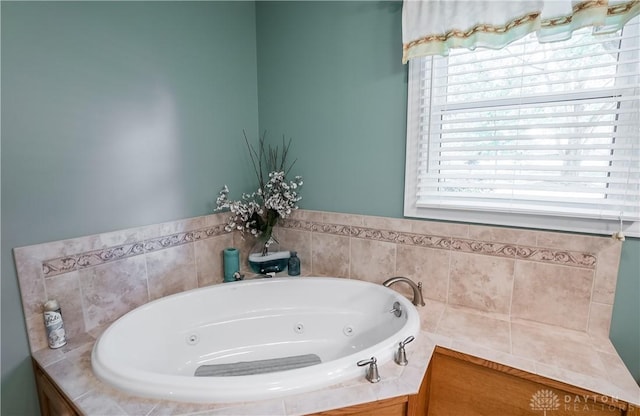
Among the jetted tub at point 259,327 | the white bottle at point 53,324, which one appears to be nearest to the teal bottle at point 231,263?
the jetted tub at point 259,327

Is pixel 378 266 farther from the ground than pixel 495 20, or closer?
closer

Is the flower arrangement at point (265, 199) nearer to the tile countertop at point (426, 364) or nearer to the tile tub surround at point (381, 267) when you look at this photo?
the tile tub surround at point (381, 267)

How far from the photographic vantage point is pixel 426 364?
1.16 meters

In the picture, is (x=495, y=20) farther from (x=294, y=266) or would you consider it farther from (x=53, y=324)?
(x=53, y=324)

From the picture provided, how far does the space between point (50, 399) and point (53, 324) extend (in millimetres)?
282

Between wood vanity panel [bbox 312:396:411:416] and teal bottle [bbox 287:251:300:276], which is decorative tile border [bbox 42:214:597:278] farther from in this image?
wood vanity panel [bbox 312:396:411:416]

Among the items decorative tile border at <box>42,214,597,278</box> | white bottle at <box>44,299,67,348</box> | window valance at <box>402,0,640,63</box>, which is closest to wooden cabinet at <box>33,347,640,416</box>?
white bottle at <box>44,299,67,348</box>

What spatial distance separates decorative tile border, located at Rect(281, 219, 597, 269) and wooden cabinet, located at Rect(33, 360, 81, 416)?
1.41 m

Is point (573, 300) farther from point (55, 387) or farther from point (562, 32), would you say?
point (55, 387)

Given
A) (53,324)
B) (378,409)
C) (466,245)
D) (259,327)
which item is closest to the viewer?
(378,409)

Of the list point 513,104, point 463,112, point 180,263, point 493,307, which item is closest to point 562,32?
point 513,104

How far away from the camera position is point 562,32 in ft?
3.98

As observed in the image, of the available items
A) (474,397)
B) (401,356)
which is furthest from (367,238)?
(474,397)

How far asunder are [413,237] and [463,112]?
0.71 metres
